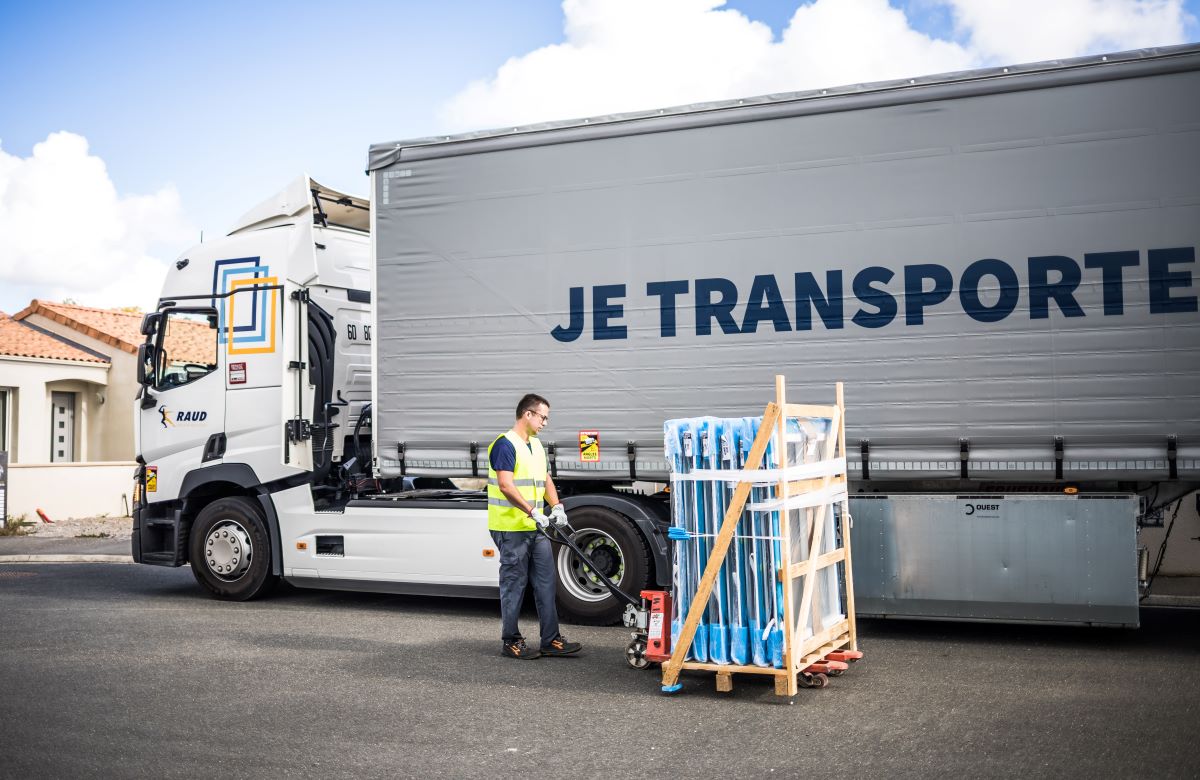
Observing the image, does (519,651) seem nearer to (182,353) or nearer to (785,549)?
(785,549)

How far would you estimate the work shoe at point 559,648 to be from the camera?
8.02 meters

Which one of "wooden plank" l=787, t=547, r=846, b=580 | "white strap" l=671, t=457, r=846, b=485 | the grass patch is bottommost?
the grass patch

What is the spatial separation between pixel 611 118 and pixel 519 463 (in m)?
3.03

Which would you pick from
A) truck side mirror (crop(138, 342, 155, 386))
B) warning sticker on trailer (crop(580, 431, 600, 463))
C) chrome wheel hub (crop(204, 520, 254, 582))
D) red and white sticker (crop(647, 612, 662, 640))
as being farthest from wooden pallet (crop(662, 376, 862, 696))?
truck side mirror (crop(138, 342, 155, 386))

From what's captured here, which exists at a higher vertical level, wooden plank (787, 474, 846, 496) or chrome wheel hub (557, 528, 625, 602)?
wooden plank (787, 474, 846, 496)

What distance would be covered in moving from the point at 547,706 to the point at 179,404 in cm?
592

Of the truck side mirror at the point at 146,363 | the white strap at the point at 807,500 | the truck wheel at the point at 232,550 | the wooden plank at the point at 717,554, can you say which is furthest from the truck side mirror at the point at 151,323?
the white strap at the point at 807,500

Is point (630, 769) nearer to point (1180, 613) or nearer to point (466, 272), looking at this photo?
point (466, 272)

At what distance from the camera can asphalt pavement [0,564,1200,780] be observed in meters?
5.40

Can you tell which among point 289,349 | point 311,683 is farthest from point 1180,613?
point 289,349

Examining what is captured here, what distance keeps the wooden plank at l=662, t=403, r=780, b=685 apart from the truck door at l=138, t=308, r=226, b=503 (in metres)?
5.63

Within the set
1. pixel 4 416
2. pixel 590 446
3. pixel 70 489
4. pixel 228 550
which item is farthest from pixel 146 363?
pixel 4 416

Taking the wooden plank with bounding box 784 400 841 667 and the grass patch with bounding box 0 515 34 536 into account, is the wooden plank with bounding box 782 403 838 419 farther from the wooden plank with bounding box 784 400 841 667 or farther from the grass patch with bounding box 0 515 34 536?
the grass patch with bounding box 0 515 34 536

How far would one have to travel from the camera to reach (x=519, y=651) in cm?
800
